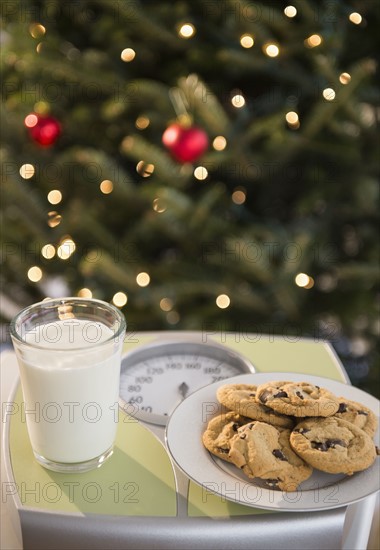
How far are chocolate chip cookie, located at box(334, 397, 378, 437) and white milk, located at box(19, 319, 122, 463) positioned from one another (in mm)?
233

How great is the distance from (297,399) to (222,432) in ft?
0.27

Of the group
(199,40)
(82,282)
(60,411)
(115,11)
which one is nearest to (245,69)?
(199,40)

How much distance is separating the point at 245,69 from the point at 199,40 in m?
0.12

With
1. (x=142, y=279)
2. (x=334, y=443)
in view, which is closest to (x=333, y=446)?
(x=334, y=443)

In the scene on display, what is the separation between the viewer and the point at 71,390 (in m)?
0.65

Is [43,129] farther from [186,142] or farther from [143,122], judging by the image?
[186,142]

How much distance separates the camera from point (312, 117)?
1.33m

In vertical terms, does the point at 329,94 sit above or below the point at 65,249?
above

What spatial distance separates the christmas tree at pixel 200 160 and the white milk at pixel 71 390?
695 mm

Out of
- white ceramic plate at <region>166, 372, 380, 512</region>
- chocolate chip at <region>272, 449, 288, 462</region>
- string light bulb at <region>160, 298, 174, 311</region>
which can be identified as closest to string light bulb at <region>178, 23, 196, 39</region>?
string light bulb at <region>160, 298, 174, 311</region>

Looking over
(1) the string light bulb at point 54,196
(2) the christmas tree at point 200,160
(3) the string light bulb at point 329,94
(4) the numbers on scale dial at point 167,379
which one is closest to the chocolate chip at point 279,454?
(4) the numbers on scale dial at point 167,379

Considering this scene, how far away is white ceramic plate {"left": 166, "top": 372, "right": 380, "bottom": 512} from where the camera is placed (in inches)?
23.5

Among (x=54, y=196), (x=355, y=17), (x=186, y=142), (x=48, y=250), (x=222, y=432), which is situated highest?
(x=355, y=17)

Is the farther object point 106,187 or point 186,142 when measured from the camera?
point 106,187
